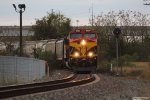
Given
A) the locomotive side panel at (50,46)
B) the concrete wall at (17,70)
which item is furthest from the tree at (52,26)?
the concrete wall at (17,70)

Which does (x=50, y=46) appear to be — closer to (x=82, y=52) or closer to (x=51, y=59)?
(x=51, y=59)

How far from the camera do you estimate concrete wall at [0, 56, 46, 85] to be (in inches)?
1309

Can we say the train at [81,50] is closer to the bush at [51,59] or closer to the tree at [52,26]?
the bush at [51,59]

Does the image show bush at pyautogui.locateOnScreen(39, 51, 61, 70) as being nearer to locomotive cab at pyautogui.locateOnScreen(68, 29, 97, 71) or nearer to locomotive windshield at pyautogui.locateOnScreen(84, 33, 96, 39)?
locomotive cab at pyautogui.locateOnScreen(68, 29, 97, 71)

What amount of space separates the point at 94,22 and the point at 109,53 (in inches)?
682

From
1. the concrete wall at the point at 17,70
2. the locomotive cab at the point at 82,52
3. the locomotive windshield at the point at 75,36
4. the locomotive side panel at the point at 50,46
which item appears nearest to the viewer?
the concrete wall at the point at 17,70

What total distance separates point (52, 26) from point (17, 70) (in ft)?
215

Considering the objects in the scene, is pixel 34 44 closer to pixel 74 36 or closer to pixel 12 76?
pixel 74 36

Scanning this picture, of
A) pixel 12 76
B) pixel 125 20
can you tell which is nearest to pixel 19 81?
pixel 12 76

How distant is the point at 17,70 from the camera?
34.5 meters

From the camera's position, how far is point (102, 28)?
281 feet

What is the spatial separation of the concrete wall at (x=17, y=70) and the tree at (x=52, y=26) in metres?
55.6

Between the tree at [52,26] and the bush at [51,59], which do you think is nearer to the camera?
the bush at [51,59]

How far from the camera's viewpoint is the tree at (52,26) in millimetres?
96125
